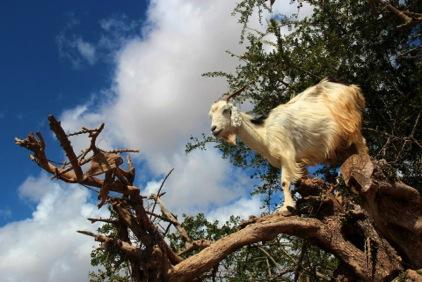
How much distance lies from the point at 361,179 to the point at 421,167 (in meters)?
1.90

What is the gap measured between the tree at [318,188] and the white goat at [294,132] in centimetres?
27

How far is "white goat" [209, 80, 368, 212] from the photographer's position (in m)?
6.51

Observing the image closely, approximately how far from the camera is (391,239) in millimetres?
6398

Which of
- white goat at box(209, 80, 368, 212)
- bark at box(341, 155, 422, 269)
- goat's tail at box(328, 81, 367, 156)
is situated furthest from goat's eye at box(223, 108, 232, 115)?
bark at box(341, 155, 422, 269)

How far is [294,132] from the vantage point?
6.56m

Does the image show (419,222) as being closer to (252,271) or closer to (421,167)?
(421,167)

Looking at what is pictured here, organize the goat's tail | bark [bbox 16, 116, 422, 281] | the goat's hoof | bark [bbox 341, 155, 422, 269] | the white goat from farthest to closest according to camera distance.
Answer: the goat's tail < the white goat < the goat's hoof < bark [bbox 341, 155, 422, 269] < bark [bbox 16, 116, 422, 281]

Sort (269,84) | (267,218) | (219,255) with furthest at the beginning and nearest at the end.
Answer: (269,84) → (267,218) → (219,255)

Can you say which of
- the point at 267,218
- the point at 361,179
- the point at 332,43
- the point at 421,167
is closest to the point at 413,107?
the point at 421,167

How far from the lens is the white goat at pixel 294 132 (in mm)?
6508

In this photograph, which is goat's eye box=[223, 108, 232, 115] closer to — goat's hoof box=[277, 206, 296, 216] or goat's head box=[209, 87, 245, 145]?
goat's head box=[209, 87, 245, 145]

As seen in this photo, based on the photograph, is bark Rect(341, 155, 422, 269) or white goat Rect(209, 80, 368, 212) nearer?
bark Rect(341, 155, 422, 269)

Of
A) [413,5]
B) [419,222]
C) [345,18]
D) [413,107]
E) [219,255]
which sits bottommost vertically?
[419,222]

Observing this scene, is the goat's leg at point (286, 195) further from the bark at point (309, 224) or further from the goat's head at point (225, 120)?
the goat's head at point (225, 120)
